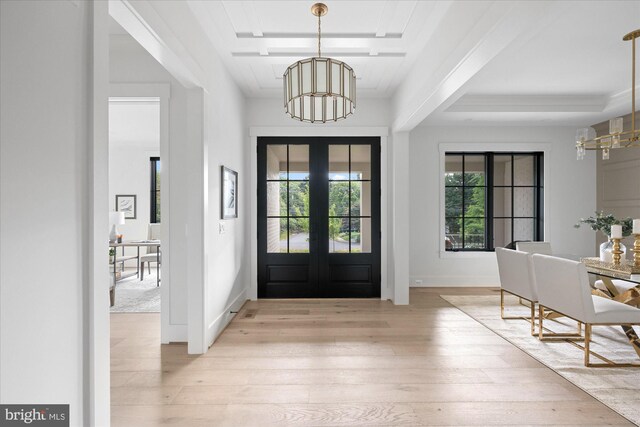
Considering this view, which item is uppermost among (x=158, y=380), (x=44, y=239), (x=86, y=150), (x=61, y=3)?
(x=61, y=3)

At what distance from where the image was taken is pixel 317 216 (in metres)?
5.03

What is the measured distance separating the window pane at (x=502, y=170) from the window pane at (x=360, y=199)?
2.48m

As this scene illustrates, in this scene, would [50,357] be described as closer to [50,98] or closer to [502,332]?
[50,98]

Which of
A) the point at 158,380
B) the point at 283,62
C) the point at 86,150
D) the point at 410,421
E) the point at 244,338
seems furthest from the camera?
the point at 283,62

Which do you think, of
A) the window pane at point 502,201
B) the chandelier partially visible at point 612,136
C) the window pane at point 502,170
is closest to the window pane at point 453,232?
the window pane at point 502,201

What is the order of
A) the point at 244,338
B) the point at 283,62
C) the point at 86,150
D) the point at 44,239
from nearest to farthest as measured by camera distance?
1. the point at 44,239
2. the point at 86,150
3. the point at 244,338
4. the point at 283,62

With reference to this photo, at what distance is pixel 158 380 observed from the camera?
2629 mm

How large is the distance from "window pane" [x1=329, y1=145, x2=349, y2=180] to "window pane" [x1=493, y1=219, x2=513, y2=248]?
287 centimetres

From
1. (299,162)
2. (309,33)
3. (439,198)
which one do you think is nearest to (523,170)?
(439,198)

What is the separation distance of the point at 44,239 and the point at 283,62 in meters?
3.12

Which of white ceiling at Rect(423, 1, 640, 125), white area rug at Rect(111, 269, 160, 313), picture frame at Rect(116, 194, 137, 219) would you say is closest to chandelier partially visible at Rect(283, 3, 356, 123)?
white ceiling at Rect(423, 1, 640, 125)

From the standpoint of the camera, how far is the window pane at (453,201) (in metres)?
6.02

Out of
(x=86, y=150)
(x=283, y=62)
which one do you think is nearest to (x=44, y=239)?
(x=86, y=150)

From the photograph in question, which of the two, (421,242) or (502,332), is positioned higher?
(421,242)
